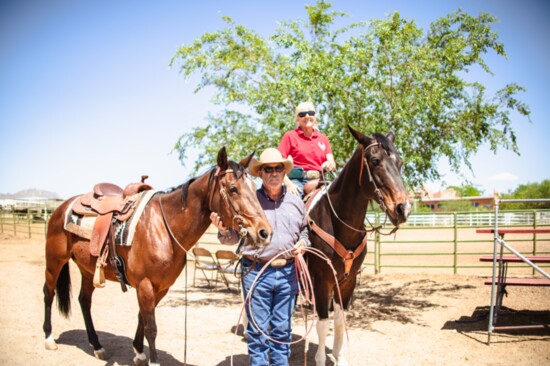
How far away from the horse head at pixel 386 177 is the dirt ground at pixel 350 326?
5.77 ft

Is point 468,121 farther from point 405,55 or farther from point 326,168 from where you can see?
point 326,168

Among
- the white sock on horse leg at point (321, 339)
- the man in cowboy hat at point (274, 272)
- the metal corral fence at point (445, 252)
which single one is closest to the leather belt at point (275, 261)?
the man in cowboy hat at point (274, 272)

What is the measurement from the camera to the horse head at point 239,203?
3.18 m

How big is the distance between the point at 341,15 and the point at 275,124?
2795 mm

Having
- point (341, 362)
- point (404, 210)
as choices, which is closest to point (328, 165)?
point (404, 210)

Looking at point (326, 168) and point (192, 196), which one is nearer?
point (192, 196)

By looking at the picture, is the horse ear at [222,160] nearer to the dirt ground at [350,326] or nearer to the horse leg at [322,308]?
the dirt ground at [350,326]

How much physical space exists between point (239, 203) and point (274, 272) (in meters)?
0.65

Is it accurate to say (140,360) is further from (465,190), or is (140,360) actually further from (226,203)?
(465,190)

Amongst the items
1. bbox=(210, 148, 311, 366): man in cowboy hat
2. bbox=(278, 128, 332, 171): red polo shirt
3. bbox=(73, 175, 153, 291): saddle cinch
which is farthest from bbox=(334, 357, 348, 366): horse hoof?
bbox=(73, 175, 153, 291): saddle cinch

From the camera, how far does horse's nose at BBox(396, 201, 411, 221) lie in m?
3.44

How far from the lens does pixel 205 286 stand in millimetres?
11039

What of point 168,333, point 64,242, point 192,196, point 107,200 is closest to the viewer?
point 192,196

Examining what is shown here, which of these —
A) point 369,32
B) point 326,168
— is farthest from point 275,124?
point 326,168
